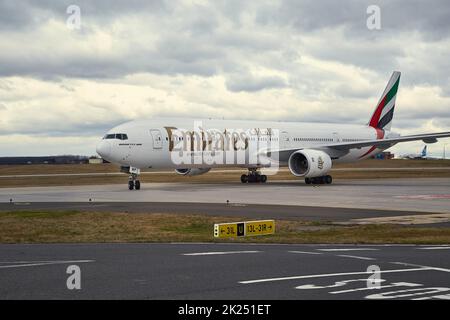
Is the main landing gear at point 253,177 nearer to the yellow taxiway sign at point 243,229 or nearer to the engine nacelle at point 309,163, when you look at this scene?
the engine nacelle at point 309,163

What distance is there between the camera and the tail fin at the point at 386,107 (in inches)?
2415

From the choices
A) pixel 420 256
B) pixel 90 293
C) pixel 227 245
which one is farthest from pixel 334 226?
pixel 90 293

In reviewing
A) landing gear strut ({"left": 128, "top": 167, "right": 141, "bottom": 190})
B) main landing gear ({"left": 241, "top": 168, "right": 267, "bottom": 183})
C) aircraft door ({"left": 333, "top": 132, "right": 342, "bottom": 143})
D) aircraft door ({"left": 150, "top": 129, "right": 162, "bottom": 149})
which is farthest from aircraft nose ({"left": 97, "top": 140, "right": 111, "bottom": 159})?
aircraft door ({"left": 333, "top": 132, "right": 342, "bottom": 143})

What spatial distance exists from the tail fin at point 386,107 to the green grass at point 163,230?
39.7 metres

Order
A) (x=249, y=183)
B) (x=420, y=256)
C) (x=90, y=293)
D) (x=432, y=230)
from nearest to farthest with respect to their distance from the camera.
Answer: (x=90, y=293)
(x=420, y=256)
(x=432, y=230)
(x=249, y=183)

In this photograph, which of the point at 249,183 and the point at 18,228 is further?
the point at 249,183

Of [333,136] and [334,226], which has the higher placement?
[333,136]

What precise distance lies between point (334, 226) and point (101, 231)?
24.6 feet

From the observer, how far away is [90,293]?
34.0ft

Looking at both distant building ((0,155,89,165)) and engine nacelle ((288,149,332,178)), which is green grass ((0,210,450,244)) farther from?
distant building ((0,155,89,165))

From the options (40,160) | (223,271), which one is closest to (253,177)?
(223,271)

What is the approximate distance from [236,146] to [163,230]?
2859 cm

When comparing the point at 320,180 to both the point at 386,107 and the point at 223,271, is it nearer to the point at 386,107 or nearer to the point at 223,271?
the point at 386,107
